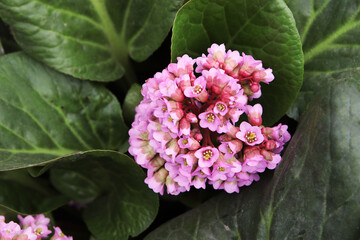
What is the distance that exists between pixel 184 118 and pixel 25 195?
2.37 ft

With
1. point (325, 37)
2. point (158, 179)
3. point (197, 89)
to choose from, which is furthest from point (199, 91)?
point (325, 37)

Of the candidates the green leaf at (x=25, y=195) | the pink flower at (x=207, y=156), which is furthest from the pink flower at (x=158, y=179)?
the green leaf at (x=25, y=195)

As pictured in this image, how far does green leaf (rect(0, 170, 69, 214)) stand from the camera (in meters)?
1.39

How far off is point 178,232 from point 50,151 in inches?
18.8

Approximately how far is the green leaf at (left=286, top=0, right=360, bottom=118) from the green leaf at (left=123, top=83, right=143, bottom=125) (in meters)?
0.45

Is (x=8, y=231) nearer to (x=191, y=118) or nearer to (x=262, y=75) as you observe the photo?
(x=191, y=118)

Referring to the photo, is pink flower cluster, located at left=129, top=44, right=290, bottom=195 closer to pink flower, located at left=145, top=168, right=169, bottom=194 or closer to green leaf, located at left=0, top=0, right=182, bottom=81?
pink flower, located at left=145, top=168, right=169, bottom=194

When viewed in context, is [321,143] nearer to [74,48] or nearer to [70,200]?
[74,48]

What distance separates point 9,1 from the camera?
1277 millimetres

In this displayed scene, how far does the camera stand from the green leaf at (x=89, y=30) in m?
1.32

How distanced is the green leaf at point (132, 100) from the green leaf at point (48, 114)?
63mm

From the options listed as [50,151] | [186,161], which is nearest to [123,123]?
[50,151]

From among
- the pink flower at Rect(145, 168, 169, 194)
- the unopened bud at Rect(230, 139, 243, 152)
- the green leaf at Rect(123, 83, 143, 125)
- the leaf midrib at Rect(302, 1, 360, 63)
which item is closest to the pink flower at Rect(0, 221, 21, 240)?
the pink flower at Rect(145, 168, 169, 194)

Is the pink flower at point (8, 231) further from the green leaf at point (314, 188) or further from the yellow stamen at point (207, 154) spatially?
the yellow stamen at point (207, 154)
